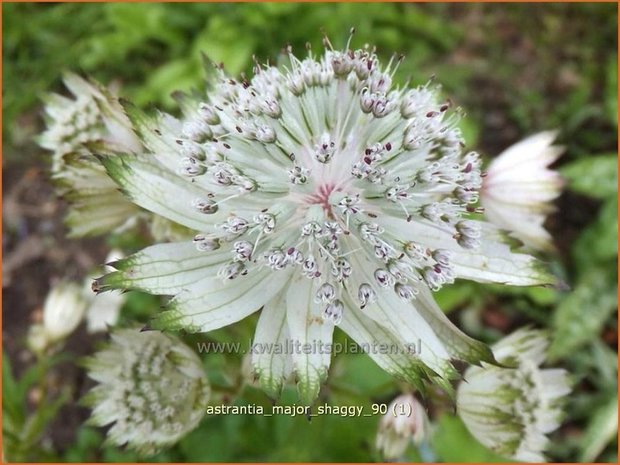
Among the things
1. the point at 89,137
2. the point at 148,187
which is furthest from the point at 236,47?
the point at 148,187

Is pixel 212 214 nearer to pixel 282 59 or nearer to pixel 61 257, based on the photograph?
pixel 282 59

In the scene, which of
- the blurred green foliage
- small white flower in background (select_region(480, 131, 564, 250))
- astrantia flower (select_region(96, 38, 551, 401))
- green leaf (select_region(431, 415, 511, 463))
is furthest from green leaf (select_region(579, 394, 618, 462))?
astrantia flower (select_region(96, 38, 551, 401))

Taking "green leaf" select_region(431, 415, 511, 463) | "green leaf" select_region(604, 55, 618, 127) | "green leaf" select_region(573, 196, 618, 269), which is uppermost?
"green leaf" select_region(604, 55, 618, 127)

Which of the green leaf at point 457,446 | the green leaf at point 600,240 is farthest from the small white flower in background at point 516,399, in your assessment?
the green leaf at point 600,240

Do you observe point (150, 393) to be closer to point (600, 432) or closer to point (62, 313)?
point (62, 313)

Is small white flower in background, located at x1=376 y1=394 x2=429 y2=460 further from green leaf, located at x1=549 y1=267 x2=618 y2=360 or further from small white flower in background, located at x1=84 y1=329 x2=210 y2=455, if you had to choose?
green leaf, located at x1=549 y1=267 x2=618 y2=360

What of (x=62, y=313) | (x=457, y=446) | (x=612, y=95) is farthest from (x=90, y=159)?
(x=612, y=95)

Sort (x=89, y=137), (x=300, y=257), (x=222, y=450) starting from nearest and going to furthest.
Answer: (x=300, y=257) < (x=89, y=137) < (x=222, y=450)
